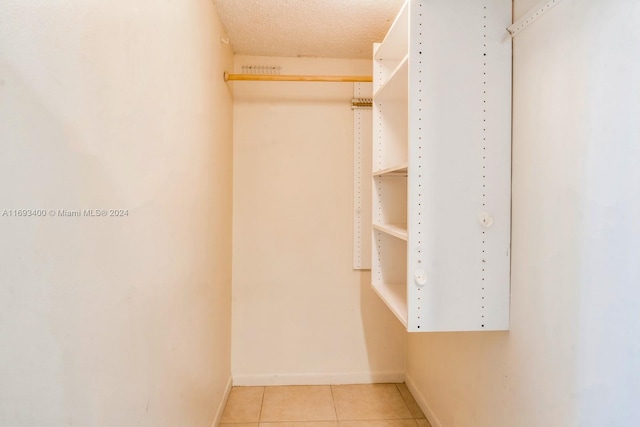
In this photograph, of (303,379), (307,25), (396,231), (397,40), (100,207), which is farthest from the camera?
(303,379)

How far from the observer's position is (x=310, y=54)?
238 cm

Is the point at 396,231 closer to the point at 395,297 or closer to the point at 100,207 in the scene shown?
the point at 395,297

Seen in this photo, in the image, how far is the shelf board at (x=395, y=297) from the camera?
1.41 metres

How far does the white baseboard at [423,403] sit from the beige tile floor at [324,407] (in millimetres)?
31

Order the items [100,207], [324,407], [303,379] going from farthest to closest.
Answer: [303,379] < [324,407] < [100,207]

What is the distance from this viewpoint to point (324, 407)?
2.12 meters

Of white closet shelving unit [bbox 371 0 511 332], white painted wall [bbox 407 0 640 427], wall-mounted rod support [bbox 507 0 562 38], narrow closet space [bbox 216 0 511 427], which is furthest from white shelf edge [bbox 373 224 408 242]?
wall-mounted rod support [bbox 507 0 562 38]

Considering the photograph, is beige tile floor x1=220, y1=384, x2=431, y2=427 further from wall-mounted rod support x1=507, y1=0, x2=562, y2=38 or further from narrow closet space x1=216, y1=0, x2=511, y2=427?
wall-mounted rod support x1=507, y1=0, x2=562, y2=38

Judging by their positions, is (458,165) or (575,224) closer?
(575,224)

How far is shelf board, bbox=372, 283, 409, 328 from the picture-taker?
141 centimetres

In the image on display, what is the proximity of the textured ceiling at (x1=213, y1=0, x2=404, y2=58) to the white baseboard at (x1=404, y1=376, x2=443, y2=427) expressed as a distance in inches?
91.5

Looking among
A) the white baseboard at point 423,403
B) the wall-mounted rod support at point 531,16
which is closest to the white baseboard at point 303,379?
the white baseboard at point 423,403

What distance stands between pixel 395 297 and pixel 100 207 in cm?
135

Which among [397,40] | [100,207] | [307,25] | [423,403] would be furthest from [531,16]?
[423,403]
